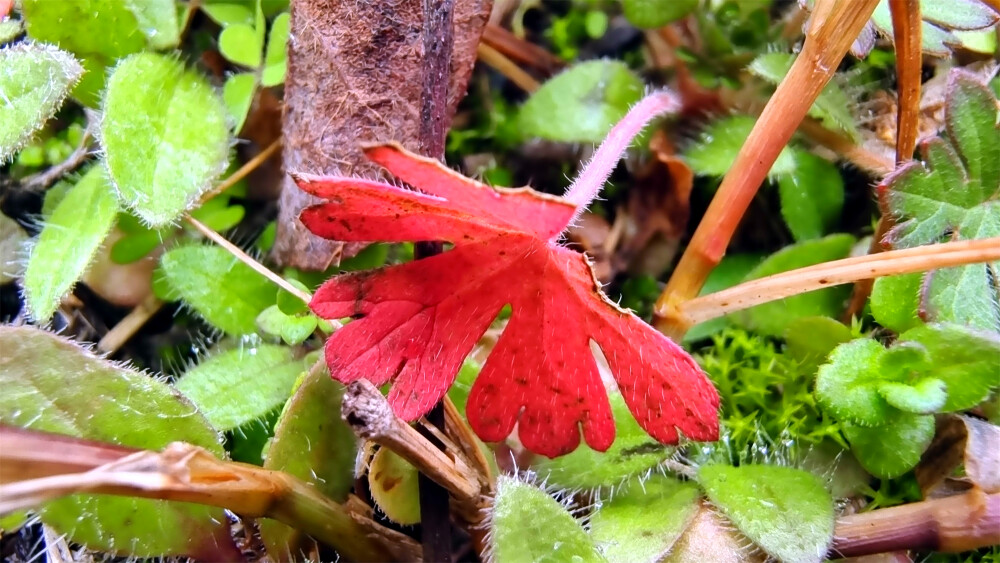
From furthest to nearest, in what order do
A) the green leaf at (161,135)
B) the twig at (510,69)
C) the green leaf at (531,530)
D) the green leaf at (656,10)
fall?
1. the twig at (510,69)
2. the green leaf at (656,10)
3. the green leaf at (161,135)
4. the green leaf at (531,530)

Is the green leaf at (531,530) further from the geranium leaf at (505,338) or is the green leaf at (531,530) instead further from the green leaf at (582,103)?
the green leaf at (582,103)

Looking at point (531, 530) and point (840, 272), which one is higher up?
point (840, 272)

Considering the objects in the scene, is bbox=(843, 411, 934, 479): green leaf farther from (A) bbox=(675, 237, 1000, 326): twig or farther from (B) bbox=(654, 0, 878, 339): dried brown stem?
(B) bbox=(654, 0, 878, 339): dried brown stem

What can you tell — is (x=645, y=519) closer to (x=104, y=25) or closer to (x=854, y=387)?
(x=854, y=387)

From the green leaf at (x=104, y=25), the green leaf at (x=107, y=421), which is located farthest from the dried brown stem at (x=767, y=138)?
the green leaf at (x=104, y=25)

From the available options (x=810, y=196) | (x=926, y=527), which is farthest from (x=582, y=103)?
(x=926, y=527)

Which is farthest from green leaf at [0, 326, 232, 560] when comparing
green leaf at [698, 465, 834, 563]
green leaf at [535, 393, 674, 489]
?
green leaf at [698, 465, 834, 563]
